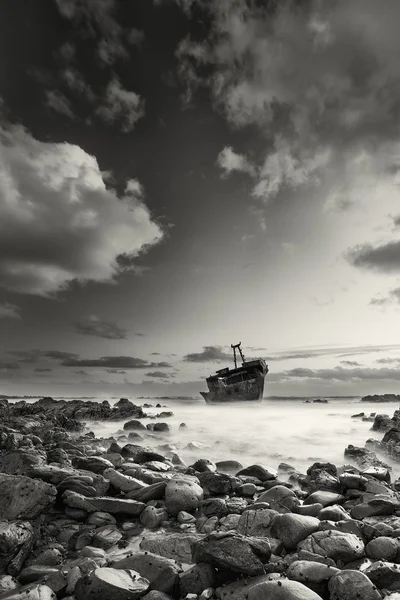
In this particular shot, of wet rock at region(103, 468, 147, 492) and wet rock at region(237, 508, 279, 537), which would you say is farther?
wet rock at region(103, 468, 147, 492)

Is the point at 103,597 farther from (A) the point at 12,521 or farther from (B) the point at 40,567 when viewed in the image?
(A) the point at 12,521

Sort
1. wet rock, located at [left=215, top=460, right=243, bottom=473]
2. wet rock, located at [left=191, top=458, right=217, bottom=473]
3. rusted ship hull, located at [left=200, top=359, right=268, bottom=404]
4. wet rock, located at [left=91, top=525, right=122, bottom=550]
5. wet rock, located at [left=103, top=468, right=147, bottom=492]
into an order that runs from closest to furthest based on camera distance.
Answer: wet rock, located at [left=91, top=525, right=122, bottom=550] < wet rock, located at [left=103, top=468, right=147, bottom=492] < wet rock, located at [left=191, top=458, right=217, bottom=473] < wet rock, located at [left=215, top=460, right=243, bottom=473] < rusted ship hull, located at [left=200, top=359, right=268, bottom=404]

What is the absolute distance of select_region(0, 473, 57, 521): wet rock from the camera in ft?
16.8

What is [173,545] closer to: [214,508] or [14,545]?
[214,508]

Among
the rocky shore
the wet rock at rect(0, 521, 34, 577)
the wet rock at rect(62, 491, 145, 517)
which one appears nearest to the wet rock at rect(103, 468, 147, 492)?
the rocky shore

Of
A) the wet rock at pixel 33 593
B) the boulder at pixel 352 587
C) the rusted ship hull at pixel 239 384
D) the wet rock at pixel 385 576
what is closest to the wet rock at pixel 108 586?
the wet rock at pixel 33 593

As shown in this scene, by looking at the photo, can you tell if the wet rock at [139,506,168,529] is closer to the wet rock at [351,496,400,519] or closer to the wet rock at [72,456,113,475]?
the wet rock at [72,456,113,475]

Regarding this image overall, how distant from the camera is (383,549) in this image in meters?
4.31

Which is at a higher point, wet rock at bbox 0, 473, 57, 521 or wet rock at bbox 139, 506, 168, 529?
wet rock at bbox 0, 473, 57, 521

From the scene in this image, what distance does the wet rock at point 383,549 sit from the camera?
4273 mm

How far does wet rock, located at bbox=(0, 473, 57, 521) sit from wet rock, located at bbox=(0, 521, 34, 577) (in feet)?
1.72

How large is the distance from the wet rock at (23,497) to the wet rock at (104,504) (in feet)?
1.08

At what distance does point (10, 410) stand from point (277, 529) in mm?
23528

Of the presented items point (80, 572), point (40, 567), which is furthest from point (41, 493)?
point (80, 572)
